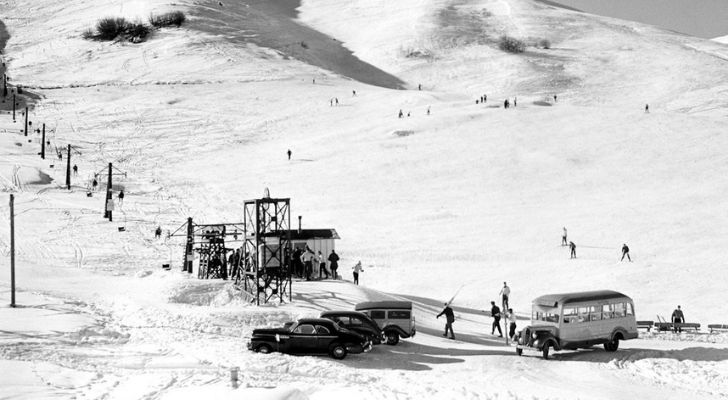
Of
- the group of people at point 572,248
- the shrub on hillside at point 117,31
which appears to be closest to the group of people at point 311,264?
the group of people at point 572,248

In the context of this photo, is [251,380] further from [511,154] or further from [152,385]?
[511,154]

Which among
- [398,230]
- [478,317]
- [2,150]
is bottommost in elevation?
[478,317]

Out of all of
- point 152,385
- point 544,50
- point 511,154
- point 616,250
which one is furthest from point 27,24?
point 152,385

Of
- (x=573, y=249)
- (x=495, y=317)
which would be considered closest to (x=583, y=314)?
(x=495, y=317)

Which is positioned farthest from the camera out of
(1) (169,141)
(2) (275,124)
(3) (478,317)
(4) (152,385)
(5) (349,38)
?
(5) (349,38)

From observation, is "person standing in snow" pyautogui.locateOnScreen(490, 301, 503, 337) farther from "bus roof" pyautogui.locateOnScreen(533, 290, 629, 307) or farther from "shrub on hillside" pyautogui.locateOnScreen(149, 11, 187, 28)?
"shrub on hillside" pyautogui.locateOnScreen(149, 11, 187, 28)
